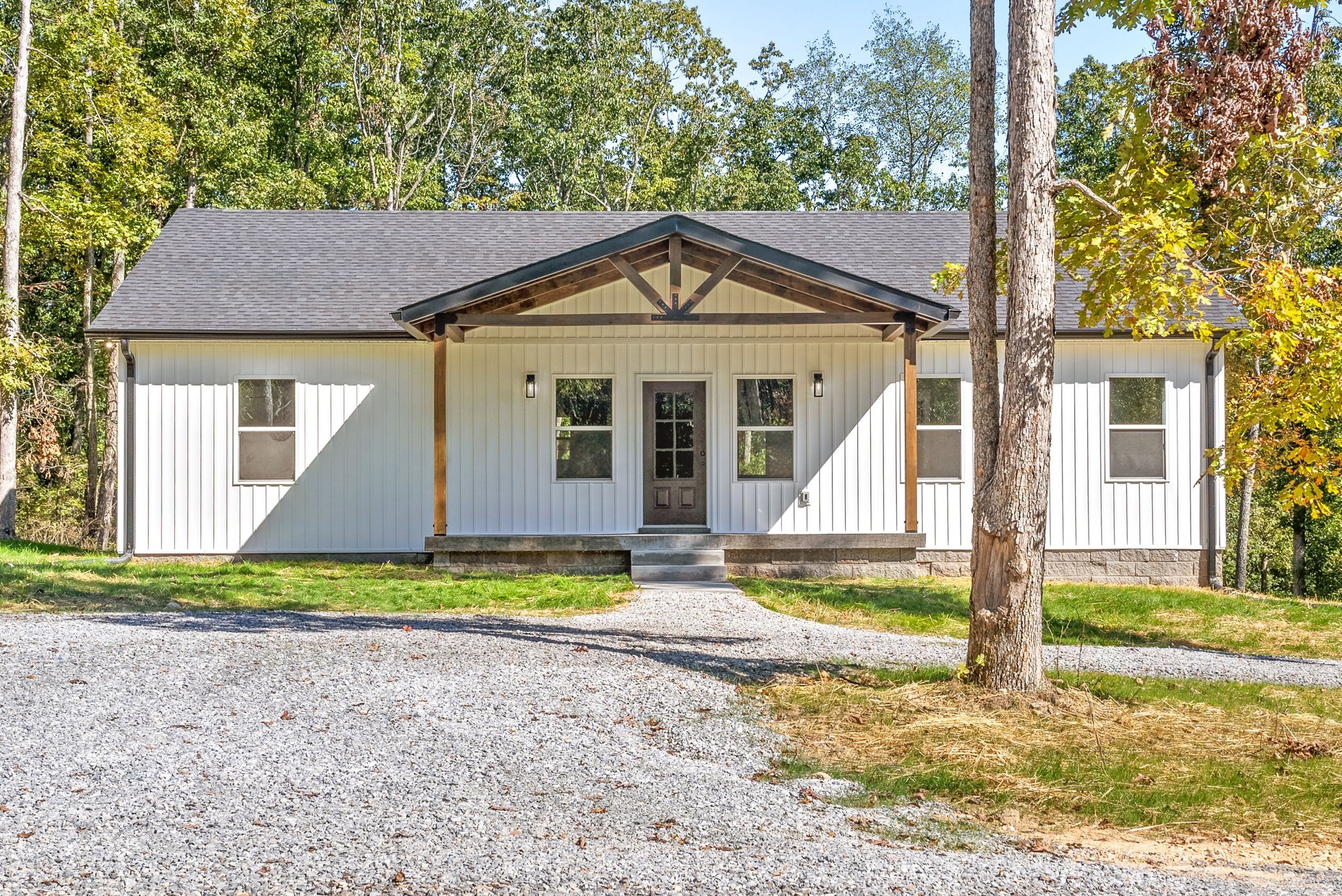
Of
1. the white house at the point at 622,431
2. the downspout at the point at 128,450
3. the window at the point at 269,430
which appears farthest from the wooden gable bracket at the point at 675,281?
the downspout at the point at 128,450

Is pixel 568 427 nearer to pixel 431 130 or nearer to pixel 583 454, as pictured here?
pixel 583 454

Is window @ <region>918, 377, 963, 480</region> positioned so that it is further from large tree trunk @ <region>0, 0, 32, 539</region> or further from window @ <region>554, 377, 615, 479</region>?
large tree trunk @ <region>0, 0, 32, 539</region>

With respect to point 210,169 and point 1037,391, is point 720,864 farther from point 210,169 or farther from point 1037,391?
point 210,169

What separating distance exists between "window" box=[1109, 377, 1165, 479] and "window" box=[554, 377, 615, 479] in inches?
248

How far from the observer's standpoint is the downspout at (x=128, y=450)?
1272 cm

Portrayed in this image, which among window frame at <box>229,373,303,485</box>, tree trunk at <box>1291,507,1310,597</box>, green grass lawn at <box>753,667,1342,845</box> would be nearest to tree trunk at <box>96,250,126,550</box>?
window frame at <box>229,373,303,485</box>

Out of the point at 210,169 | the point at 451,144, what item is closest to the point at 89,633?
the point at 210,169

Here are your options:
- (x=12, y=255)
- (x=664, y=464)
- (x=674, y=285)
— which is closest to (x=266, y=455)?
(x=664, y=464)

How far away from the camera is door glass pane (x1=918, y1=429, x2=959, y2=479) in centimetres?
1327

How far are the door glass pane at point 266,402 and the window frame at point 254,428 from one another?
0.02 meters

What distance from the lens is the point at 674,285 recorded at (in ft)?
36.2

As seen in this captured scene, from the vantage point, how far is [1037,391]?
5.97m

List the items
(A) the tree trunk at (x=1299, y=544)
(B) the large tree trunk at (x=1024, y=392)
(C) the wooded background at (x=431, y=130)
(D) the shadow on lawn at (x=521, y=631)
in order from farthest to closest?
(A) the tree trunk at (x=1299, y=544)
(C) the wooded background at (x=431, y=130)
(D) the shadow on lawn at (x=521, y=631)
(B) the large tree trunk at (x=1024, y=392)

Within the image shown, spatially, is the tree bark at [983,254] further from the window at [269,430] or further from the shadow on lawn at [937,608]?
the window at [269,430]
